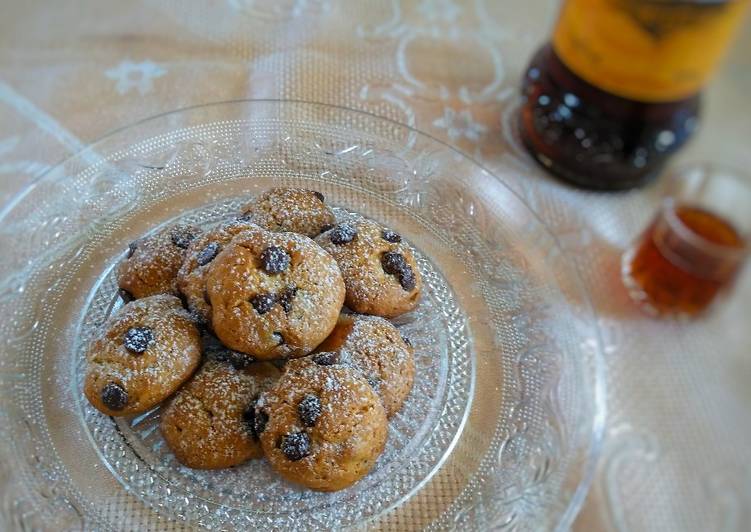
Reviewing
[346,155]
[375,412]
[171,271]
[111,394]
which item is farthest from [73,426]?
[346,155]

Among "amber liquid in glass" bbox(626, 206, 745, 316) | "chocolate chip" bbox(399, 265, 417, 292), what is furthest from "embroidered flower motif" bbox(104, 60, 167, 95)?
"amber liquid in glass" bbox(626, 206, 745, 316)

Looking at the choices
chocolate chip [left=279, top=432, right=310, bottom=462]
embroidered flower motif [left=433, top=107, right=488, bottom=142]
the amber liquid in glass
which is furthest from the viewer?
embroidered flower motif [left=433, top=107, right=488, bottom=142]

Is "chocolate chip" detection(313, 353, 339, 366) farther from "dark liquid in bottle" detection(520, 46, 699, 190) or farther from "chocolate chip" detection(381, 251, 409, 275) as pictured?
"dark liquid in bottle" detection(520, 46, 699, 190)

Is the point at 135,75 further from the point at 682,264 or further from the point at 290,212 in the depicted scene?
the point at 682,264

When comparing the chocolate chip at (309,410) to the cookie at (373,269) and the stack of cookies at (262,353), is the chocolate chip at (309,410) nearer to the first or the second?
the stack of cookies at (262,353)

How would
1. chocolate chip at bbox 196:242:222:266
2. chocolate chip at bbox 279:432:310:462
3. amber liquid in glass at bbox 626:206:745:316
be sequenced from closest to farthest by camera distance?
chocolate chip at bbox 279:432:310:462 → chocolate chip at bbox 196:242:222:266 → amber liquid in glass at bbox 626:206:745:316

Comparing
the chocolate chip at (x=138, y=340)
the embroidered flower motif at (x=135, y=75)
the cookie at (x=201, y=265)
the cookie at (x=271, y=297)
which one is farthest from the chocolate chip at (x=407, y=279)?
the embroidered flower motif at (x=135, y=75)
